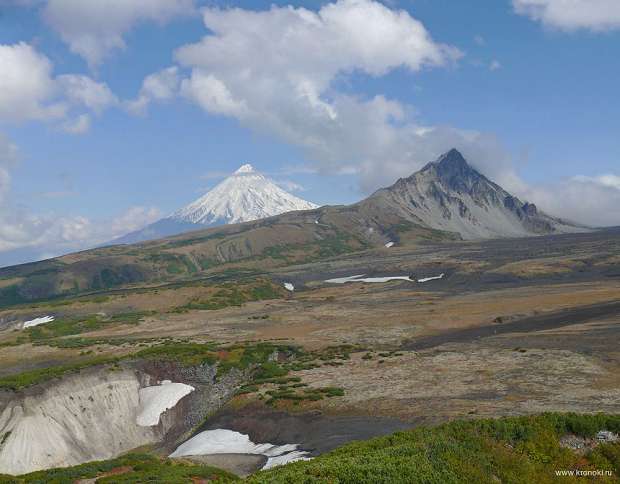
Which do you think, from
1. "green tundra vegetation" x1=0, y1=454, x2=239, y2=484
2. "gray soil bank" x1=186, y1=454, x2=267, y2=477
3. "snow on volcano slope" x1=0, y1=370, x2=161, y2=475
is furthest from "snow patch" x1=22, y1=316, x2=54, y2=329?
"green tundra vegetation" x1=0, y1=454, x2=239, y2=484

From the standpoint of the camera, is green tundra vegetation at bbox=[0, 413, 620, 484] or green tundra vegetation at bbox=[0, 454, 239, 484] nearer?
green tundra vegetation at bbox=[0, 413, 620, 484]

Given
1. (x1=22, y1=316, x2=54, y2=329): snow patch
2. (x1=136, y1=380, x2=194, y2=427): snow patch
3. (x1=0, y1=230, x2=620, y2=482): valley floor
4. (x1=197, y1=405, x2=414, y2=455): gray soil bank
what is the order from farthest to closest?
(x1=22, y1=316, x2=54, y2=329): snow patch → (x1=136, y1=380, x2=194, y2=427): snow patch → (x1=0, y1=230, x2=620, y2=482): valley floor → (x1=197, y1=405, x2=414, y2=455): gray soil bank

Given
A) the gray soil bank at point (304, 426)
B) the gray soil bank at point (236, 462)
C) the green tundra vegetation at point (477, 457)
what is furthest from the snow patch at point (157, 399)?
the green tundra vegetation at point (477, 457)

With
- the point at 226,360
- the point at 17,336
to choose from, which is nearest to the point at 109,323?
the point at 17,336

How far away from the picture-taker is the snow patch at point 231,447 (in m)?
42.8

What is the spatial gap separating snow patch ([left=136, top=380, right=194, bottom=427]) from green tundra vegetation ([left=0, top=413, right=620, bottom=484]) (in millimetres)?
45735

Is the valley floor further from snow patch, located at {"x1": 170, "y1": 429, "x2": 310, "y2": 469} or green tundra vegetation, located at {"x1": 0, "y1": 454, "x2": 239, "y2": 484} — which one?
green tundra vegetation, located at {"x1": 0, "y1": 454, "x2": 239, "y2": 484}

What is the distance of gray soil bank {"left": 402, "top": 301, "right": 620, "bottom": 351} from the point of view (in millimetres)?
87625

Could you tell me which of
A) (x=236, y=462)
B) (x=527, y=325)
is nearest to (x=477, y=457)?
(x=236, y=462)

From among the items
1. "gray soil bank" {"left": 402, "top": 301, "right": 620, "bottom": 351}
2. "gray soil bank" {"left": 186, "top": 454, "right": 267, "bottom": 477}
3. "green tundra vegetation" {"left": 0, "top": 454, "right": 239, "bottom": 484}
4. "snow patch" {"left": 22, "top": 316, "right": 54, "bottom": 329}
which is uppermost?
"snow patch" {"left": 22, "top": 316, "right": 54, "bottom": 329}

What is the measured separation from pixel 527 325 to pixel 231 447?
66.5 meters

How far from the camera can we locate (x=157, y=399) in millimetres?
69812

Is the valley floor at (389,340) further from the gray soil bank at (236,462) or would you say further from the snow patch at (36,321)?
the gray soil bank at (236,462)

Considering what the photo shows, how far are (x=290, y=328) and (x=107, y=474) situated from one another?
79.5 meters
